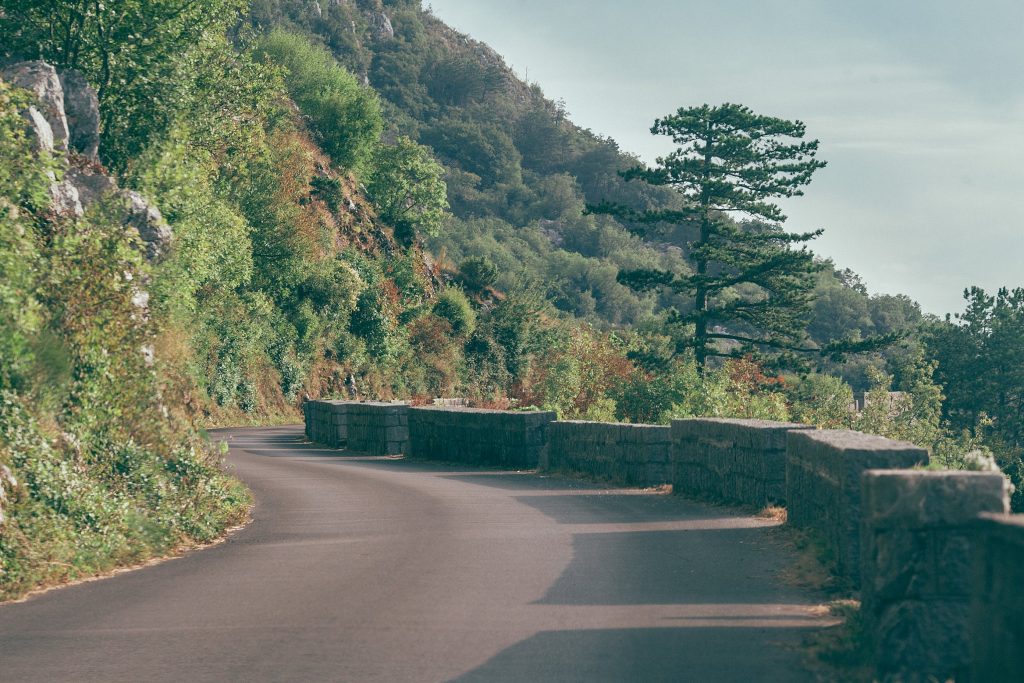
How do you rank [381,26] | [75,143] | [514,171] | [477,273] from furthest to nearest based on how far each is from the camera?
[381,26] < [514,171] < [477,273] < [75,143]

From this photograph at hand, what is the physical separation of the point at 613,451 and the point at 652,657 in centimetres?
1303

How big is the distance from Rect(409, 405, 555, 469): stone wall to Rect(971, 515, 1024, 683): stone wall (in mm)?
18063

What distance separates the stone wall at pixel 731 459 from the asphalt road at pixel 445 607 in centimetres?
50

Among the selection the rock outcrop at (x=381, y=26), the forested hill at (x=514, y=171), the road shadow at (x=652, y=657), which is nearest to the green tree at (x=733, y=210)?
the road shadow at (x=652, y=657)

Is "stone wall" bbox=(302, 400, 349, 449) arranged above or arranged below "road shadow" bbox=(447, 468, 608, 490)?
above

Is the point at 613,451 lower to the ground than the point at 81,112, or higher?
lower

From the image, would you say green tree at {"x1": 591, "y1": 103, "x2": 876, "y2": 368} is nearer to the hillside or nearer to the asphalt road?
the hillside

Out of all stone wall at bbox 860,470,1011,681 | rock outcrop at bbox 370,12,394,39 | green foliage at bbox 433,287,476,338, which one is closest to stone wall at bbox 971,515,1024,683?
stone wall at bbox 860,470,1011,681

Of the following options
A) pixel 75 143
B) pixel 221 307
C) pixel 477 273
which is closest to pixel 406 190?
pixel 477 273

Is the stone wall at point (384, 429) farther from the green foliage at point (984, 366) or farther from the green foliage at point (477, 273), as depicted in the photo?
the green foliage at point (984, 366)

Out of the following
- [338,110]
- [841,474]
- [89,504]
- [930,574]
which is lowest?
[89,504]

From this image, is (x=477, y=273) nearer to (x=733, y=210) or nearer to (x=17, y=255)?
(x=733, y=210)

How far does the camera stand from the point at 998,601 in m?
5.38

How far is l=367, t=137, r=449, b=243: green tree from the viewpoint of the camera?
69312 millimetres
